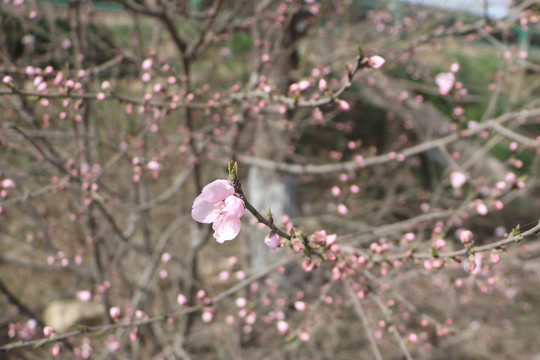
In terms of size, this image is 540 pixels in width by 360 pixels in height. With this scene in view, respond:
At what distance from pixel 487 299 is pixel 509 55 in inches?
194

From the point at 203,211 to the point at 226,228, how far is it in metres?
0.09

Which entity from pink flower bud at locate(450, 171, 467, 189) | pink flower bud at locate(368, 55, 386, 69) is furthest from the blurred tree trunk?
pink flower bud at locate(368, 55, 386, 69)

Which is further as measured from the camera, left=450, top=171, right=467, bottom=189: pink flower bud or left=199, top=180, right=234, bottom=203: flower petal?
left=450, top=171, right=467, bottom=189: pink flower bud

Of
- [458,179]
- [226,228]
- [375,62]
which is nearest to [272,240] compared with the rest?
[226,228]

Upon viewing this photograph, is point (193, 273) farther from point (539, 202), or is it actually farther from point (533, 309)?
point (539, 202)

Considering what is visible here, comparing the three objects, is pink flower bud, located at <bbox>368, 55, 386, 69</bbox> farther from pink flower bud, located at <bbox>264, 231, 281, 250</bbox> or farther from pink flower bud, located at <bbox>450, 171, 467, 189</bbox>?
pink flower bud, located at <bbox>450, 171, 467, 189</bbox>

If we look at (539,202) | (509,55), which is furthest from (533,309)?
(509,55)

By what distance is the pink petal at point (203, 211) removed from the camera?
1.03 meters

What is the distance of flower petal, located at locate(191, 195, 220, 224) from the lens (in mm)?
1034

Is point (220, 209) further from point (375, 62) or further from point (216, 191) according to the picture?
point (375, 62)

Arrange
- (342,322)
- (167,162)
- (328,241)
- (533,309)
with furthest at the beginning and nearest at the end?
1. (533,309)
2. (342,322)
3. (167,162)
4. (328,241)

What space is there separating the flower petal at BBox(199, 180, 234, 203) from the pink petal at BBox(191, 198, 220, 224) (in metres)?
0.04

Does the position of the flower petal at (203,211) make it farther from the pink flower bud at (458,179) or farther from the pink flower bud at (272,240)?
the pink flower bud at (458,179)

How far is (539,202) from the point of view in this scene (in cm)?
680
